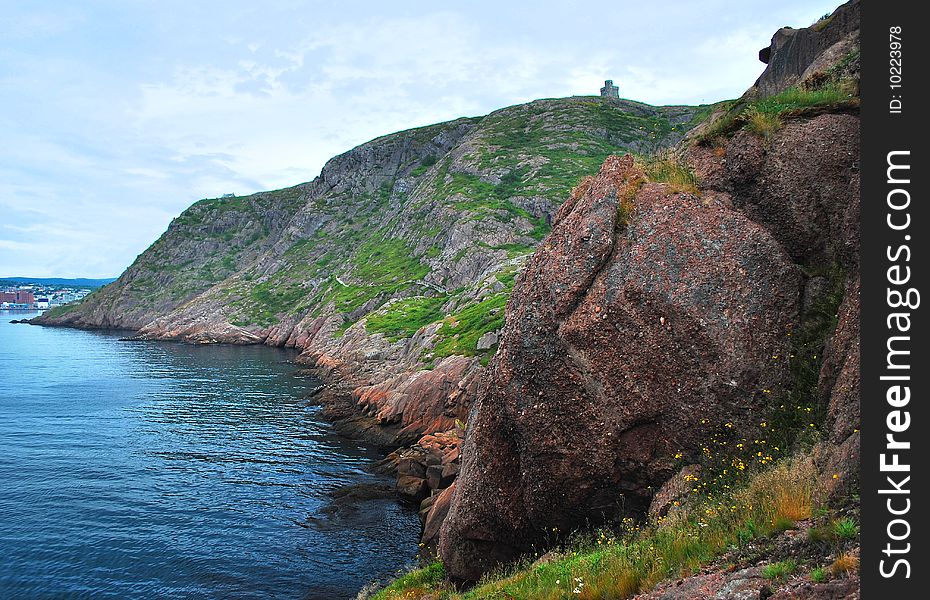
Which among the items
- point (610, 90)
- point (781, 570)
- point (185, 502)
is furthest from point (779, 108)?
point (610, 90)

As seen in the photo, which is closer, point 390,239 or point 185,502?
point 185,502

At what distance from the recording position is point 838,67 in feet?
47.3

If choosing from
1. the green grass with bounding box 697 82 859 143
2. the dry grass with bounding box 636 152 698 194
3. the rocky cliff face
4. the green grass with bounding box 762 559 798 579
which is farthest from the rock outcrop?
the green grass with bounding box 762 559 798 579

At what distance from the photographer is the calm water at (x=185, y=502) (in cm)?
2347

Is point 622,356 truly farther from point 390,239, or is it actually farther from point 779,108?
point 390,239

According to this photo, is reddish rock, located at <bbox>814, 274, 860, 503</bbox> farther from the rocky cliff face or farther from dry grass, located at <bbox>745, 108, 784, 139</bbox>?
dry grass, located at <bbox>745, 108, 784, 139</bbox>

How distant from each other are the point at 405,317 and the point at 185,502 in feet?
167

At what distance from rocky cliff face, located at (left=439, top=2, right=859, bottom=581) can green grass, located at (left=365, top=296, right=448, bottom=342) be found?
57673 millimetres

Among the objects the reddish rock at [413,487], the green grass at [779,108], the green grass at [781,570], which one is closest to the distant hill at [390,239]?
the reddish rock at [413,487]

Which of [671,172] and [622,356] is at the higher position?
[671,172]

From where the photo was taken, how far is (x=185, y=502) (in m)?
31.7

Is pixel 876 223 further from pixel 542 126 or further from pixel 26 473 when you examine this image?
pixel 542 126

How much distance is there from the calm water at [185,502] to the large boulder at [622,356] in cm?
1269

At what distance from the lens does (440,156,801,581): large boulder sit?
12.0 metres
